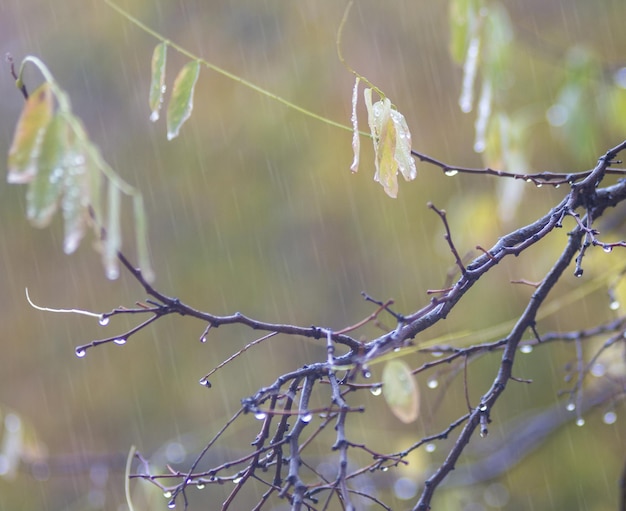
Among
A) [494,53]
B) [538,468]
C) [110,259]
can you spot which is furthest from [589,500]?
[110,259]

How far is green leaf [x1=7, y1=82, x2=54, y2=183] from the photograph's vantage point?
1.59ft

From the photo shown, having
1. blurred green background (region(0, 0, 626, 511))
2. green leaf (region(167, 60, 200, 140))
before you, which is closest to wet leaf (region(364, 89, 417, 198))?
green leaf (region(167, 60, 200, 140))

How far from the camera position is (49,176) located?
476 mm

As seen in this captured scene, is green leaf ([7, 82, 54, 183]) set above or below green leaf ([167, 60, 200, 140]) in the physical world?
below

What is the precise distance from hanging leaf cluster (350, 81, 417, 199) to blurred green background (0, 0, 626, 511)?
183 centimetres

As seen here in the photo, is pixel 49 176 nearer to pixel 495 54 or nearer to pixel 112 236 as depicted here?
pixel 112 236

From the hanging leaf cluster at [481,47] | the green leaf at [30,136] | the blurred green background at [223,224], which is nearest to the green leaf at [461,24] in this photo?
the hanging leaf cluster at [481,47]

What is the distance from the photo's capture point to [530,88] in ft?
7.62

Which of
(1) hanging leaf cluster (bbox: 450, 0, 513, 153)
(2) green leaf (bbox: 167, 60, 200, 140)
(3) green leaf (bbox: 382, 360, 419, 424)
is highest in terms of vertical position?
(1) hanging leaf cluster (bbox: 450, 0, 513, 153)

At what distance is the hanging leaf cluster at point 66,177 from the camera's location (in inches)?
17.8

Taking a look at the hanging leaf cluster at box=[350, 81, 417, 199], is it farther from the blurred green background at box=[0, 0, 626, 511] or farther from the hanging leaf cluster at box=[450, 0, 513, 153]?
the blurred green background at box=[0, 0, 626, 511]

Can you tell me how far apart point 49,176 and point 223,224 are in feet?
6.97

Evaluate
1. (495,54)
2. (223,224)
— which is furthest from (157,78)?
(223,224)

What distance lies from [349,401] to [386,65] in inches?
47.0
